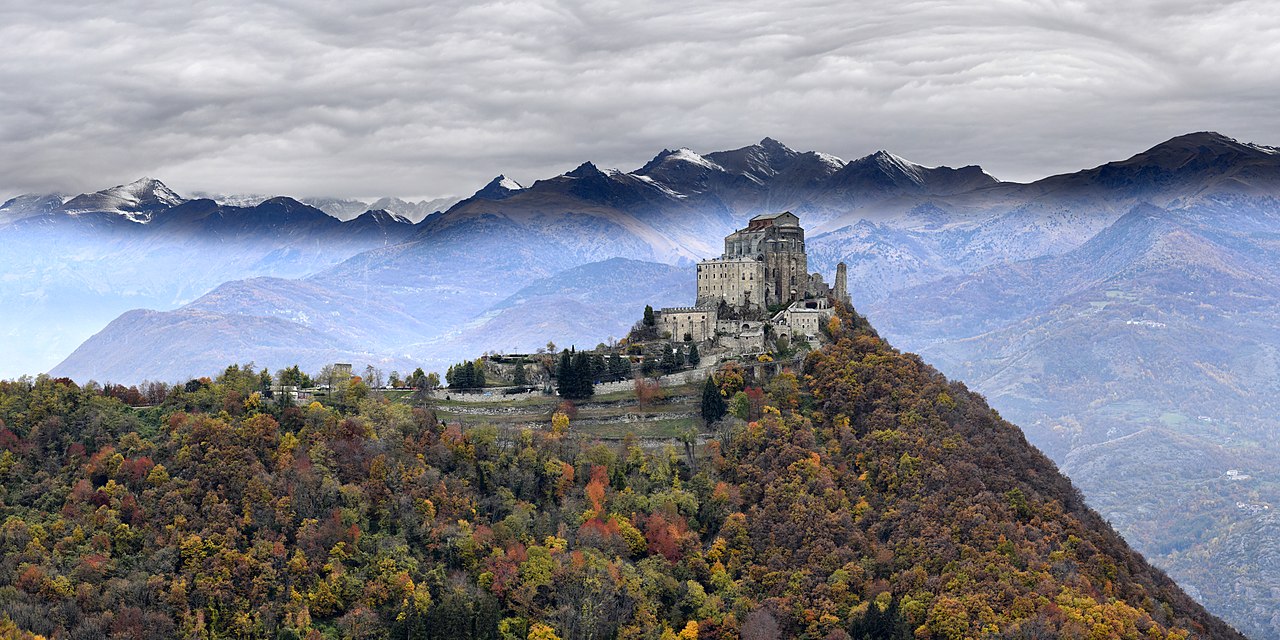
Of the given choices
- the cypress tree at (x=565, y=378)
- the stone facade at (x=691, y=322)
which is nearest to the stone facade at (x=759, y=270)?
the stone facade at (x=691, y=322)

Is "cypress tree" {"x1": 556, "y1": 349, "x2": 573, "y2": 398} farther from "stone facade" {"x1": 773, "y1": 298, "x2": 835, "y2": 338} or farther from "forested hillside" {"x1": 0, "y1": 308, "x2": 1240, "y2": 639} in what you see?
"stone facade" {"x1": 773, "y1": 298, "x2": 835, "y2": 338}

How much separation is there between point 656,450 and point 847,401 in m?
17.5

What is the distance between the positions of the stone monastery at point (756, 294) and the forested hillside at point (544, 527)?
41.0ft

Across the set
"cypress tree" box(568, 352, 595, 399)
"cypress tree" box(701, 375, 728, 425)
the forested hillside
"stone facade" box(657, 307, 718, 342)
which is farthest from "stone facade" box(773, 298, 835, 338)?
"cypress tree" box(568, 352, 595, 399)

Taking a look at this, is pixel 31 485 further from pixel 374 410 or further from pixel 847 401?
pixel 847 401

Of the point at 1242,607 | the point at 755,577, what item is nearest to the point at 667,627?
the point at 755,577

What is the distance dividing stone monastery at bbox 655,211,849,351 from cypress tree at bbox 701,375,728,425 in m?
11.5

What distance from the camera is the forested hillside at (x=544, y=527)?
93688mm

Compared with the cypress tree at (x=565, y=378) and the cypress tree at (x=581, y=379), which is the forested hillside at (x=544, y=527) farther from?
the cypress tree at (x=581, y=379)

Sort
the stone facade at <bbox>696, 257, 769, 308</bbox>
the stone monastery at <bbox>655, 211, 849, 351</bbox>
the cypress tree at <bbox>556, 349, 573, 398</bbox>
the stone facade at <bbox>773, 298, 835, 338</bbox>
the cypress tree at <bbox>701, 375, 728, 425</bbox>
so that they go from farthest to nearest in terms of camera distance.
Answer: the stone facade at <bbox>696, 257, 769, 308</bbox>, the stone monastery at <bbox>655, 211, 849, 351</bbox>, the stone facade at <bbox>773, 298, 835, 338</bbox>, the cypress tree at <bbox>556, 349, 573, 398</bbox>, the cypress tree at <bbox>701, 375, 728, 425</bbox>

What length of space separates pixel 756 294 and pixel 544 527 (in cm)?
4201

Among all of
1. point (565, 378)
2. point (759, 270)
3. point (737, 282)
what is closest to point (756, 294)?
point (737, 282)

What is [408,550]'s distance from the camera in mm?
99375

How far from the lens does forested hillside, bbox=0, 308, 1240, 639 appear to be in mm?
93688
